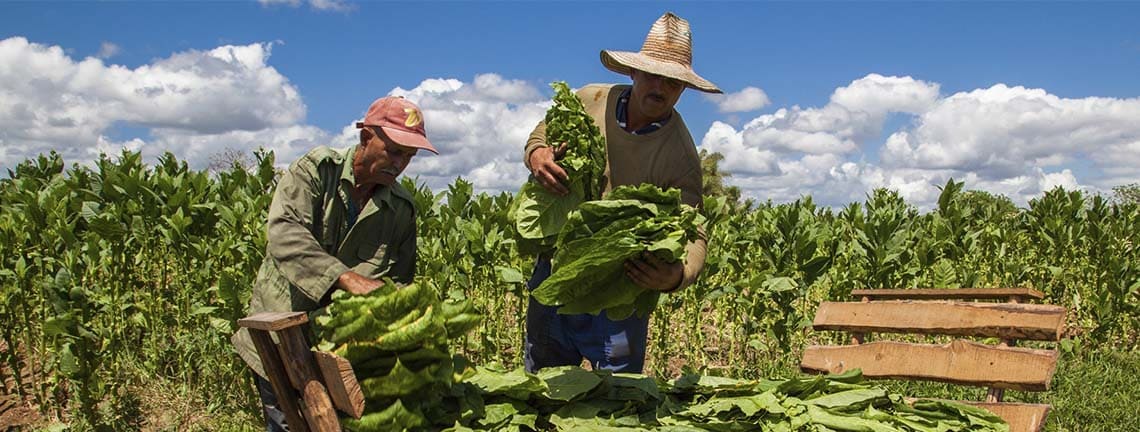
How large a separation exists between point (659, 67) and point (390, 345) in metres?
1.45

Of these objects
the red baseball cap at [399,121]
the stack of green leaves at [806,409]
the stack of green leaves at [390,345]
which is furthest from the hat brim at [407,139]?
the stack of green leaves at [806,409]

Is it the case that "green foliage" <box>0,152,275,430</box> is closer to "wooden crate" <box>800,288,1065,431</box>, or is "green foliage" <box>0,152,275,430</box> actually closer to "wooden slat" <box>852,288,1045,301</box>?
"wooden crate" <box>800,288,1065,431</box>

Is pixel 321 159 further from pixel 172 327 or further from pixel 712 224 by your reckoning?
pixel 712 224

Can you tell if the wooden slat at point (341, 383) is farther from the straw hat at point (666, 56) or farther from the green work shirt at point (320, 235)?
the straw hat at point (666, 56)

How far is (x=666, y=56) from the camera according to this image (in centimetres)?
329

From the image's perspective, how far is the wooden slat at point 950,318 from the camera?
3.51m

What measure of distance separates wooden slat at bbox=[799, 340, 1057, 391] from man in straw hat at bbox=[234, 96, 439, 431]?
192cm

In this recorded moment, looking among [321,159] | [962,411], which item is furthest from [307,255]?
[962,411]

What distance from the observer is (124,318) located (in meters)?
5.90

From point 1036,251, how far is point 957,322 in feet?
22.0

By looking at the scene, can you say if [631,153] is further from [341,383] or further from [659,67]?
[341,383]

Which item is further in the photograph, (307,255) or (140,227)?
(140,227)

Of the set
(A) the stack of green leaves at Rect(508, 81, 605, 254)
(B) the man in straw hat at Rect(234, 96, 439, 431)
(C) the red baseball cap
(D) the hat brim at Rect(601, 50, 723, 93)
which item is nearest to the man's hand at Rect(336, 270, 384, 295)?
(B) the man in straw hat at Rect(234, 96, 439, 431)

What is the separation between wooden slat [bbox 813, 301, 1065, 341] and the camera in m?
3.51
